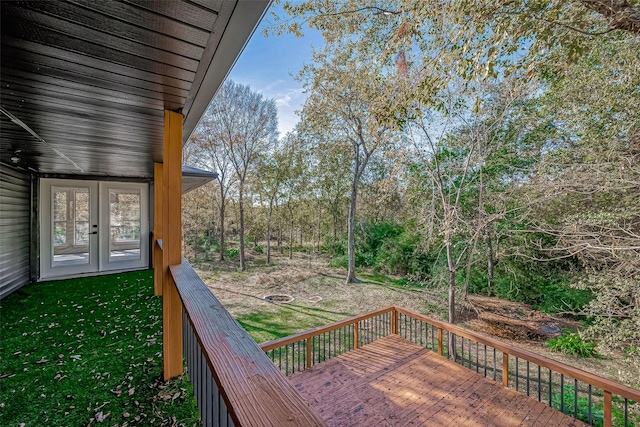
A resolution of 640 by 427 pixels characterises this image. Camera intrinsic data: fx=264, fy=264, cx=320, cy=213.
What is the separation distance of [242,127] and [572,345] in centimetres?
1189

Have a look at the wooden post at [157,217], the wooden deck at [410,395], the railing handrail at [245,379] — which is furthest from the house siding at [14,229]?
the railing handrail at [245,379]

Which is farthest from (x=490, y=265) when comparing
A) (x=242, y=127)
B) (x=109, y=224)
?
(x=242, y=127)

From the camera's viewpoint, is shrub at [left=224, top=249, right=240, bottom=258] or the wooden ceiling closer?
the wooden ceiling

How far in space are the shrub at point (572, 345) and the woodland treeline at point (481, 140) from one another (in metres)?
0.58

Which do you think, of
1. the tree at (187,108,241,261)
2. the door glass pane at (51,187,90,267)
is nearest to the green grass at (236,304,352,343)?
the door glass pane at (51,187,90,267)

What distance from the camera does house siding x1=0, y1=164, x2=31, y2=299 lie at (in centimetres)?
420

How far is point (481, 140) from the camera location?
512 cm

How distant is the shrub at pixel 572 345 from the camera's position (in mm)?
5074

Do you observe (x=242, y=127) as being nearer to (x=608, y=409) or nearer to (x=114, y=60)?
(x=114, y=60)

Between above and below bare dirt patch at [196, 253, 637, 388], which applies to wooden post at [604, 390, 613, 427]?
above

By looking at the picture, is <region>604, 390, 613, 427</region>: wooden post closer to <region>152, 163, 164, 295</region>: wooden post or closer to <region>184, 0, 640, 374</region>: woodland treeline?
<region>184, 0, 640, 374</region>: woodland treeline

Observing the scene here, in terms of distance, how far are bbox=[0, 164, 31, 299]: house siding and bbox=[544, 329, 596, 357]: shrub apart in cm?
1000

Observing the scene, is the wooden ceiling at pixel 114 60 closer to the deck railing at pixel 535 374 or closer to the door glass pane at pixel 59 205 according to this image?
the deck railing at pixel 535 374

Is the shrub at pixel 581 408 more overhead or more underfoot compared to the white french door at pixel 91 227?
more underfoot
